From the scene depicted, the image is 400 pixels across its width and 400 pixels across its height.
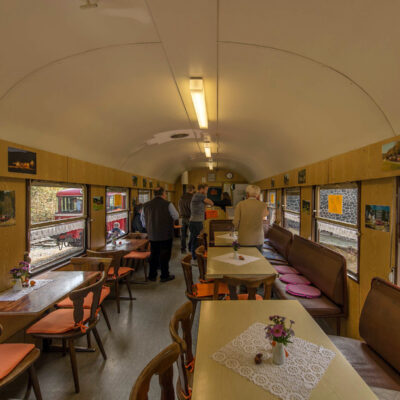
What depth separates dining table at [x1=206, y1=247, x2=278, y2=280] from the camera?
2.92 meters

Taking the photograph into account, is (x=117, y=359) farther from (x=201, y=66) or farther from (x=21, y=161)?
(x=201, y=66)

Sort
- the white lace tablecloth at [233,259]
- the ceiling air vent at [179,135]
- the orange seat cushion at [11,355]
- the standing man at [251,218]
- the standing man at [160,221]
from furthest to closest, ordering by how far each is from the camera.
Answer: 1. the ceiling air vent at [179,135]
2. the standing man at [160,221]
3. the standing man at [251,218]
4. the white lace tablecloth at [233,259]
5. the orange seat cushion at [11,355]

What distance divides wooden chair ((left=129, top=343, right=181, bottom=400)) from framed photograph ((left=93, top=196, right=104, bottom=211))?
3.88 metres

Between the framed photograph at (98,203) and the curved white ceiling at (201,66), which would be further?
the framed photograph at (98,203)

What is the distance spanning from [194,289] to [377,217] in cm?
224

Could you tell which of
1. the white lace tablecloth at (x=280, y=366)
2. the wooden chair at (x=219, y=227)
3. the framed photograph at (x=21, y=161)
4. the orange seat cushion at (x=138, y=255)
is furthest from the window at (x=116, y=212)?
the white lace tablecloth at (x=280, y=366)

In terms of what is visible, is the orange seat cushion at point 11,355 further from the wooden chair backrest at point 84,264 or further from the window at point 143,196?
the window at point 143,196

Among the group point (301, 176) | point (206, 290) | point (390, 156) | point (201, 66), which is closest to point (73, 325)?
point (206, 290)

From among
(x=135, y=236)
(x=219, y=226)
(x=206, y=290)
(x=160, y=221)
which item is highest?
(x=160, y=221)

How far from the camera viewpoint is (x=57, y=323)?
259 centimetres

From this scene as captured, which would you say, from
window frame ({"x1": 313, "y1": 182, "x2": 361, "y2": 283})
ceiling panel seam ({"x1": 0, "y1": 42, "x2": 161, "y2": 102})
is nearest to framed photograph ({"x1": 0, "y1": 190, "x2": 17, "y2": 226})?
ceiling panel seam ({"x1": 0, "y1": 42, "x2": 161, "y2": 102})

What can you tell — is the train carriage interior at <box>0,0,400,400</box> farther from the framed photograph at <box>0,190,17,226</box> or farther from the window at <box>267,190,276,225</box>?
the window at <box>267,190,276,225</box>

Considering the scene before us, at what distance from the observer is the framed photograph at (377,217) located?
2414mm

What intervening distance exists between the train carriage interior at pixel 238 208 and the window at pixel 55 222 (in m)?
0.03
